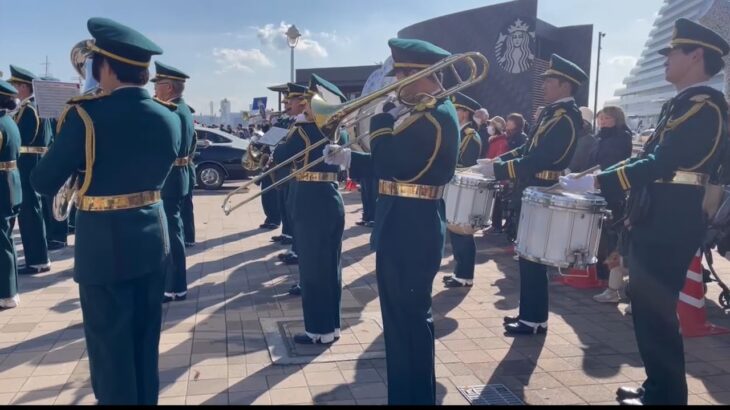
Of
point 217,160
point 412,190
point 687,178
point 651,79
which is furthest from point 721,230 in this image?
point 651,79

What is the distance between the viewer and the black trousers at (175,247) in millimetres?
5875

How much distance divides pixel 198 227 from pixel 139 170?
25.4 ft

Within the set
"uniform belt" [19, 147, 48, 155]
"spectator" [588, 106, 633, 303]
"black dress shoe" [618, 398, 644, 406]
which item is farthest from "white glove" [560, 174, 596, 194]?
"uniform belt" [19, 147, 48, 155]

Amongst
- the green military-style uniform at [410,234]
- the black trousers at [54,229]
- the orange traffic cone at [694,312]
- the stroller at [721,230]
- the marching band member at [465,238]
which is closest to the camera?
the green military-style uniform at [410,234]

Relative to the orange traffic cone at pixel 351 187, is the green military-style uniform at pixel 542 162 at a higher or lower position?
higher

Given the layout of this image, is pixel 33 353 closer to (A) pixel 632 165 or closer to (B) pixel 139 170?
(B) pixel 139 170

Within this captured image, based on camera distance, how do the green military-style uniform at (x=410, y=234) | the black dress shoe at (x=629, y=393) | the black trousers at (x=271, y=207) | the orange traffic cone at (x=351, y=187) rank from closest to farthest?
the green military-style uniform at (x=410, y=234)
the black dress shoe at (x=629, y=393)
the black trousers at (x=271, y=207)
the orange traffic cone at (x=351, y=187)

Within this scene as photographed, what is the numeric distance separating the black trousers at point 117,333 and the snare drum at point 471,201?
129 inches

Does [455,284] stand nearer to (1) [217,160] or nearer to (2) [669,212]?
(2) [669,212]

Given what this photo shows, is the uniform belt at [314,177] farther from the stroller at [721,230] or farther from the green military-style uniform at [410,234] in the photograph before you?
the stroller at [721,230]

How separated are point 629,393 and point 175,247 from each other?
419 centimetres

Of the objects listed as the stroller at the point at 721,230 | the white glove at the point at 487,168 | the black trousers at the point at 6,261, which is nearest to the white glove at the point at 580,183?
the white glove at the point at 487,168

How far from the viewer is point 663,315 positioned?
354cm

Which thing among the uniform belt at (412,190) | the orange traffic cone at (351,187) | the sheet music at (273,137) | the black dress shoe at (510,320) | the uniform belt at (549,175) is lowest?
the orange traffic cone at (351,187)
